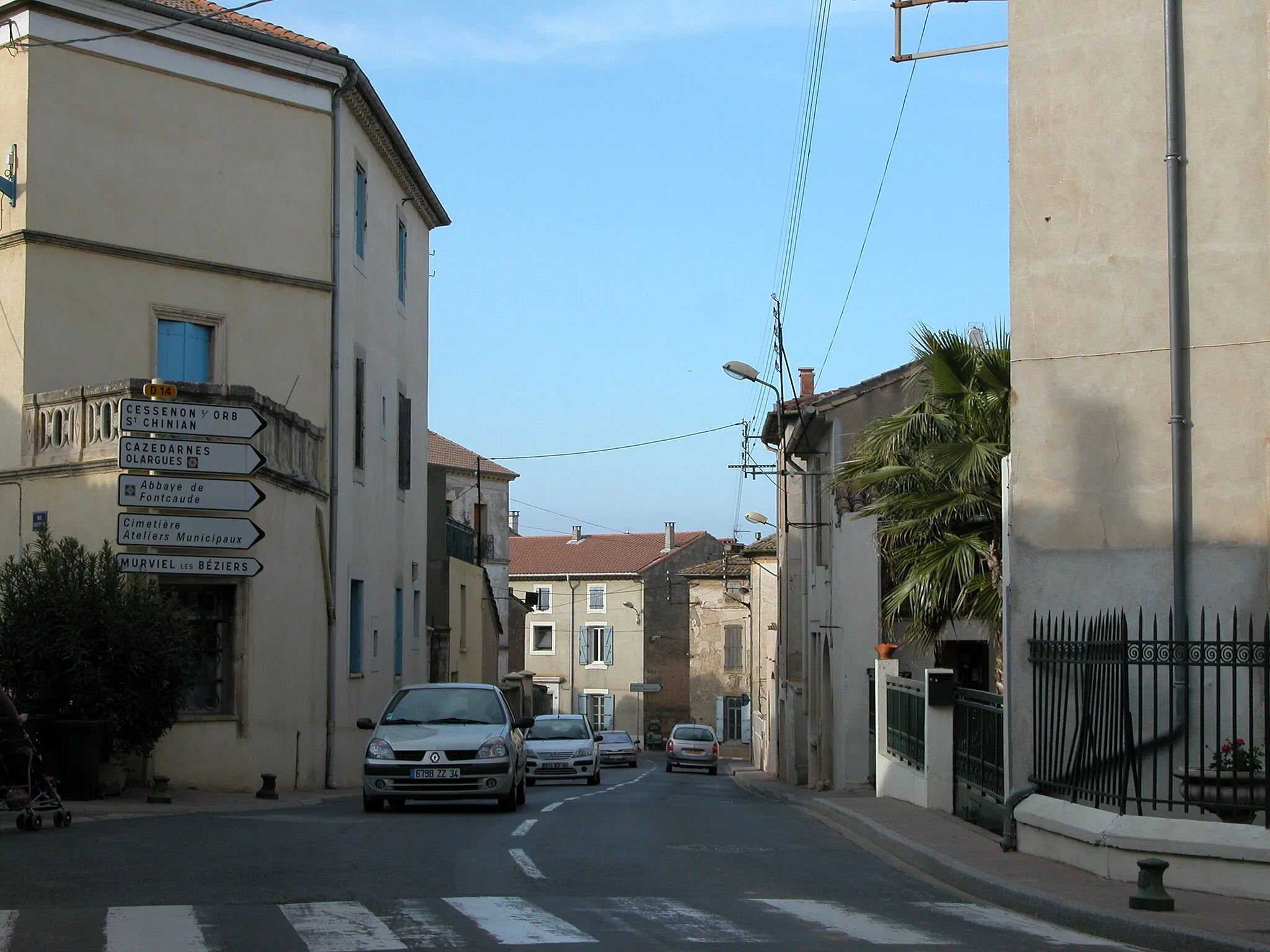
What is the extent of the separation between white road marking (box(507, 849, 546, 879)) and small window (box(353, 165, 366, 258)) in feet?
47.9

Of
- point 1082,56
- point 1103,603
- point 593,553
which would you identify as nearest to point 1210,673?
point 1103,603

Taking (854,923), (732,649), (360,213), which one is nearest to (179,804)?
(854,923)

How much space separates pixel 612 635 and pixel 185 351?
55.1m

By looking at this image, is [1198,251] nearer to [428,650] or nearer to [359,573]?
[359,573]

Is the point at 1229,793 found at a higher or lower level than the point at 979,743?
higher

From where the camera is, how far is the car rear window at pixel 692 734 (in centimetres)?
4934

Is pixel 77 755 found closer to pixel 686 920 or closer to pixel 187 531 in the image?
pixel 187 531

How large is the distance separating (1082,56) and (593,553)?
2631 inches

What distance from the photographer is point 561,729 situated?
31.1 m

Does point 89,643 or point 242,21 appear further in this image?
point 242,21

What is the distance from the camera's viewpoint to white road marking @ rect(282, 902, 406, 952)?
23.8ft

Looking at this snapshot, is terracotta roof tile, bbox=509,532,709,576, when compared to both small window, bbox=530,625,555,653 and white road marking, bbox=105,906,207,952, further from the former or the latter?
white road marking, bbox=105,906,207,952

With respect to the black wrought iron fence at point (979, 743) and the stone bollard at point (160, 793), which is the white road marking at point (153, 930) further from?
the stone bollard at point (160, 793)

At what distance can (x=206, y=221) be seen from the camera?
21766 mm
